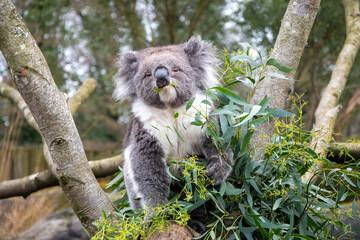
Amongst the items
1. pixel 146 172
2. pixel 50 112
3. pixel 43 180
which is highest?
pixel 50 112

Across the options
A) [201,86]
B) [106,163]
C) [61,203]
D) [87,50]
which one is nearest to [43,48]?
[87,50]

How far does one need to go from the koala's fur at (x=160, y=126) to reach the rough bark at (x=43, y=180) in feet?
4.89

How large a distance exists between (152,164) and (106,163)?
1802 millimetres

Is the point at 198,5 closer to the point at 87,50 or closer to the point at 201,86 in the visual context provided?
the point at 87,50

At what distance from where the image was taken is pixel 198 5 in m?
6.18

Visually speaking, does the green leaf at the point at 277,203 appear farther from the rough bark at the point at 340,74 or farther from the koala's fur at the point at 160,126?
the rough bark at the point at 340,74

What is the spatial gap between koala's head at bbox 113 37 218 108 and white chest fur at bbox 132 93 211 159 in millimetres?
52

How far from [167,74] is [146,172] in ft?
2.02

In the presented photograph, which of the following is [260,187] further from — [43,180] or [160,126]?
[43,180]

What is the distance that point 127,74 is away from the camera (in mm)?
2725

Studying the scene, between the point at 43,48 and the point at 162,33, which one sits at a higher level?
the point at 162,33

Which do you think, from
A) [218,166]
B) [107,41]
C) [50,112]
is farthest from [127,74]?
[107,41]

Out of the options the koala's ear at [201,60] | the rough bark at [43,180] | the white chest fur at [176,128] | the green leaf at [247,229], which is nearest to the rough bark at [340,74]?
the koala's ear at [201,60]

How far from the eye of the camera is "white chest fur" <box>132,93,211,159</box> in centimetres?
237
